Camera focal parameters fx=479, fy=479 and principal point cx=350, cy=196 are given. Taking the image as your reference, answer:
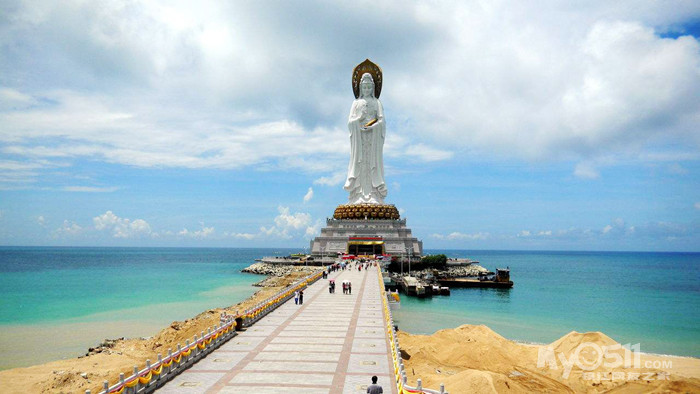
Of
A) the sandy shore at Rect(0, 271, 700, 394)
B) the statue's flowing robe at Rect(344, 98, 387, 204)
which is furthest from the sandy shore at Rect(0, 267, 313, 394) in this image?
the statue's flowing robe at Rect(344, 98, 387, 204)

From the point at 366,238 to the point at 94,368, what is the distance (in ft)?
117

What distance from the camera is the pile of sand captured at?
11289 mm

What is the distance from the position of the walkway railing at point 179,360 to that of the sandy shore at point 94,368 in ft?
8.54

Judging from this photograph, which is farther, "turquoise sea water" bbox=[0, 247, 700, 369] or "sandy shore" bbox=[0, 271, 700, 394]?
"turquoise sea water" bbox=[0, 247, 700, 369]

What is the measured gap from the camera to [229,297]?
33531 mm

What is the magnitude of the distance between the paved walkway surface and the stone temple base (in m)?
30.3

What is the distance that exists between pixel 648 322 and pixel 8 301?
4087 centimetres

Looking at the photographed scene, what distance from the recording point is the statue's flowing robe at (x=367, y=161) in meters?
53.0

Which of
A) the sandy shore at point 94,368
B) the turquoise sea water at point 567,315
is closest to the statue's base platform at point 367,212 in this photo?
the turquoise sea water at point 567,315

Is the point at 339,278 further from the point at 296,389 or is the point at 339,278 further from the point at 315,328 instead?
the point at 296,389

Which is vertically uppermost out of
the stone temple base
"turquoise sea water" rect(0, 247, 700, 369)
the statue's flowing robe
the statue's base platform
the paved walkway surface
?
the statue's flowing robe

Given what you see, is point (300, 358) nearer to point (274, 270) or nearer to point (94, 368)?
point (94, 368)

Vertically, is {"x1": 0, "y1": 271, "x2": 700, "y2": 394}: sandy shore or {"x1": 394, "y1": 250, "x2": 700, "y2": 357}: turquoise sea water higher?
{"x1": 0, "y1": 271, "x2": 700, "y2": 394}: sandy shore

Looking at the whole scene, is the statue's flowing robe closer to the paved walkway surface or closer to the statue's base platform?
the statue's base platform
